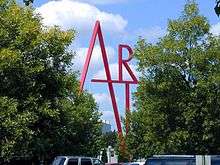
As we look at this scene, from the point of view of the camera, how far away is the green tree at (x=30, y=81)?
31.8 meters

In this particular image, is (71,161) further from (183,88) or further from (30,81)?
(183,88)

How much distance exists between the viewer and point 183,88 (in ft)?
120

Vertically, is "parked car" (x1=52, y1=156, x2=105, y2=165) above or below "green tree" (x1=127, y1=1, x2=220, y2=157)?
below

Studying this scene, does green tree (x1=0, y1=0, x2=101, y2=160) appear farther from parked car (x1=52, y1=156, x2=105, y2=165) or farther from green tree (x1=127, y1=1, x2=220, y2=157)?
green tree (x1=127, y1=1, x2=220, y2=157)

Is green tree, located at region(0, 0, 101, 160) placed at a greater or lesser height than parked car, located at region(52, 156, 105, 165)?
greater

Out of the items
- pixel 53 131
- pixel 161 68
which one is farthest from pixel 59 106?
pixel 161 68

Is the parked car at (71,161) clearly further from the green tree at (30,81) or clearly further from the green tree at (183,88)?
the green tree at (183,88)

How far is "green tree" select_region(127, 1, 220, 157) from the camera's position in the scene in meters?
36.0

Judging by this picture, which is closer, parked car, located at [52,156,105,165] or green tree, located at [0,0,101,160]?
green tree, located at [0,0,101,160]

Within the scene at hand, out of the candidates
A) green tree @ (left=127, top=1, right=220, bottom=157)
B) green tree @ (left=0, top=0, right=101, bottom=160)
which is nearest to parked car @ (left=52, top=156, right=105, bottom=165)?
green tree @ (left=0, top=0, right=101, bottom=160)

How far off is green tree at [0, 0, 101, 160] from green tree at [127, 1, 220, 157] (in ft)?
16.2

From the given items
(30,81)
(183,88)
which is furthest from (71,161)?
(183,88)

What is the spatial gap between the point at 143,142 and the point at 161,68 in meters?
6.62

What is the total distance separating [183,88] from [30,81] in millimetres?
8870
